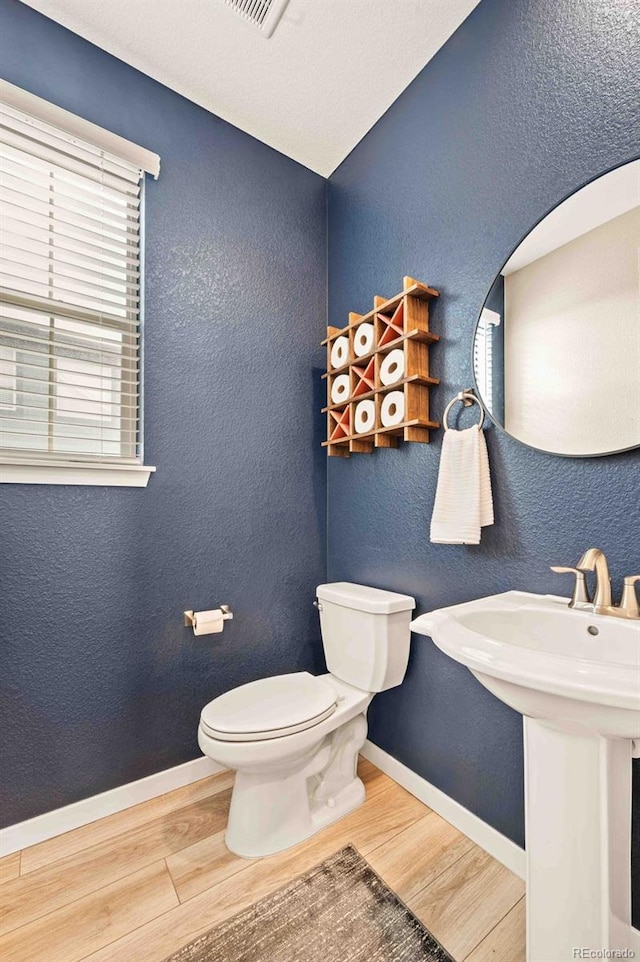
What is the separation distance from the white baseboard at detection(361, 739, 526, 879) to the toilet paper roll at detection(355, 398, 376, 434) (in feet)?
4.21

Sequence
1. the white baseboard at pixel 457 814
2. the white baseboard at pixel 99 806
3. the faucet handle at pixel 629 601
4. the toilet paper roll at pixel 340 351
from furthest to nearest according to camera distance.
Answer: the toilet paper roll at pixel 340 351, the white baseboard at pixel 99 806, the white baseboard at pixel 457 814, the faucet handle at pixel 629 601

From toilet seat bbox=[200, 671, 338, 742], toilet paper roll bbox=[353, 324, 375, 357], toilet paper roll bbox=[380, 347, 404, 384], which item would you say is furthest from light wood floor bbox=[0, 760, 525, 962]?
toilet paper roll bbox=[353, 324, 375, 357]

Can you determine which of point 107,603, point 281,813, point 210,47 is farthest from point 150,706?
point 210,47

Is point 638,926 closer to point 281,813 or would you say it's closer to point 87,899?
point 281,813

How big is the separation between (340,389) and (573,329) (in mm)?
926

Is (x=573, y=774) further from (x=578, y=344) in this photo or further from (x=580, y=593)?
(x=578, y=344)

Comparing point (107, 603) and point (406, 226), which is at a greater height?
point (406, 226)

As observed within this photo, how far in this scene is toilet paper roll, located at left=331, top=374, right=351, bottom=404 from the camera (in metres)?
1.82

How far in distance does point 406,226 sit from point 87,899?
2.38 metres

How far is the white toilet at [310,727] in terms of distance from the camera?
4.17 ft

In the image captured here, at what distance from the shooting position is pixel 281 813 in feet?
4.44

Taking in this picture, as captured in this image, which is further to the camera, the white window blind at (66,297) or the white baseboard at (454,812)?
the white window blind at (66,297)

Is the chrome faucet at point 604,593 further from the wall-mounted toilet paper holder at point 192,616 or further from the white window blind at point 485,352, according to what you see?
the wall-mounted toilet paper holder at point 192,616

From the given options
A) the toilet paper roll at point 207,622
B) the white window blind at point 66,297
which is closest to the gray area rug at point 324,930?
the toilet paper roll at point 207,622
